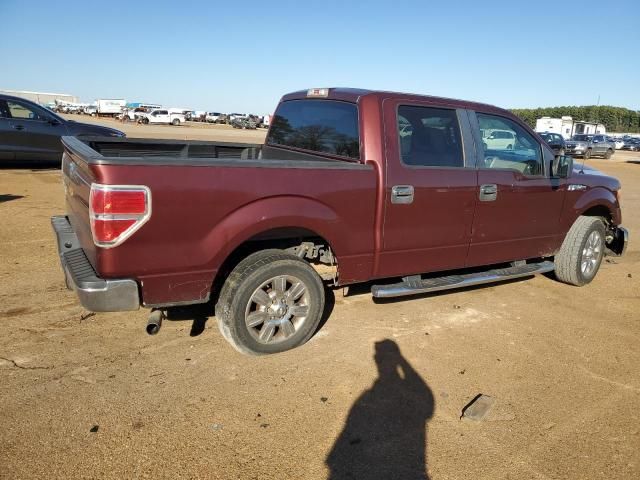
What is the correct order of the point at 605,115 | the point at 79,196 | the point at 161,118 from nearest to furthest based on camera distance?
the point at 79,196
the point at 161,118
the point at 605,115

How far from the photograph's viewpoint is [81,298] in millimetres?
2852

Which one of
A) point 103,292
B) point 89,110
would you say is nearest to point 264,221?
point 103,292

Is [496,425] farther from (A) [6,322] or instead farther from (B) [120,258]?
(A) [6,322]

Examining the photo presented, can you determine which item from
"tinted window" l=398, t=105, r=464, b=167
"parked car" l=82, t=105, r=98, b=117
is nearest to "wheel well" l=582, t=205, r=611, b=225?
"tinted window" l=398, t=105, r=464, b=167

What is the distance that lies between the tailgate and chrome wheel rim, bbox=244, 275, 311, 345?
3.60ft

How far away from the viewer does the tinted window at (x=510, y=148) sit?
175 inches

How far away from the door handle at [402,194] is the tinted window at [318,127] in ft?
1.29

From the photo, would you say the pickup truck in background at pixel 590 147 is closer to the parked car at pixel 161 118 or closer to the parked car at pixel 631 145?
the parked car at pixel 631 145

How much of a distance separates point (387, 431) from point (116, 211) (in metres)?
1.98

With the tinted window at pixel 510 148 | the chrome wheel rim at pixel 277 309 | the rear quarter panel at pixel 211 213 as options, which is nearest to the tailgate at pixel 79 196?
the rear quarter panel at pixel 211 213

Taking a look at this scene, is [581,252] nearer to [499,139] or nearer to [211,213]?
[499,139]

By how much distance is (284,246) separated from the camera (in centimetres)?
385

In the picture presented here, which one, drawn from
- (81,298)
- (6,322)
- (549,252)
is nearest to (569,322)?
(549,252)

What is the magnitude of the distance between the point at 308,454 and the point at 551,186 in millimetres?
3639
